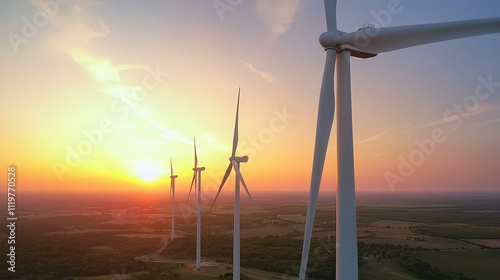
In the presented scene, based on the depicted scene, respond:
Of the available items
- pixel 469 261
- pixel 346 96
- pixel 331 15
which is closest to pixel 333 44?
pixel 331 15

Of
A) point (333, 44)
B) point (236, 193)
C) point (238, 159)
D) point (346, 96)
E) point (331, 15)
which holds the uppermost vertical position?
point (331, 15)

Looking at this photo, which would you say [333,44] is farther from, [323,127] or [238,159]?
[238,159]

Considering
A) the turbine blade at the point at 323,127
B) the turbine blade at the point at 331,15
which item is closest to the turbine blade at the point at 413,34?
the turbine blade at the point at 323,127

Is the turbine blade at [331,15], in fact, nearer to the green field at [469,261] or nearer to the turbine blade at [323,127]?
the turbine blade at [323,127]

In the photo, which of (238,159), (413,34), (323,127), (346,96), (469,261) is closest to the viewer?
(413,34)

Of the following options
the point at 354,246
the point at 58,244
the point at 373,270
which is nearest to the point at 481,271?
the point at 373,270

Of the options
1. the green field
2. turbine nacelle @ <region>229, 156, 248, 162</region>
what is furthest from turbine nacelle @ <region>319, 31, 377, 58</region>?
the green field

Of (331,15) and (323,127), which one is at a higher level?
(331,15)

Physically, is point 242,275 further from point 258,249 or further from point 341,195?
point 341,195
